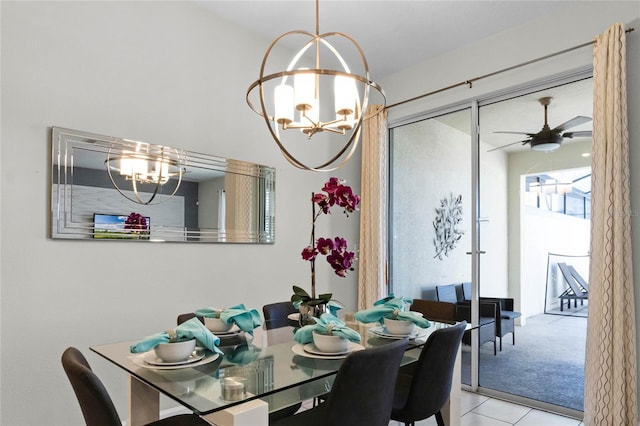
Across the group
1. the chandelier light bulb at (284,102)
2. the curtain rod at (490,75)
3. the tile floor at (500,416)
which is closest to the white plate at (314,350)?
the chandelier light bulb at (284,102)

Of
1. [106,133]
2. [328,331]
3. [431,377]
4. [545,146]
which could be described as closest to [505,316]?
[545,146]

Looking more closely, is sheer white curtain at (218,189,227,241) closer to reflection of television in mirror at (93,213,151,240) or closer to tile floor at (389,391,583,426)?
reflection of television in mirror at (93,213,151,240)

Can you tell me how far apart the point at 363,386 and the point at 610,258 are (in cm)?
204

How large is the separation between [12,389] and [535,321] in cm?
344

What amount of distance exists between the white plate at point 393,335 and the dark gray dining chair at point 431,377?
0.20 meters

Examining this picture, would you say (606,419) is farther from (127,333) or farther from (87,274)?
(87,274)

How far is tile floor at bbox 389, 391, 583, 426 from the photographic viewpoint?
282 centimetres

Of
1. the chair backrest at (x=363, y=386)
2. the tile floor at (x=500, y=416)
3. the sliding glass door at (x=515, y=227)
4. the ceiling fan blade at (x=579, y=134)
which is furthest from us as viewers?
the sliding glass door at (x=515, y=227)

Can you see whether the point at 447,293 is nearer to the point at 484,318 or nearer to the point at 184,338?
the point at 484,318

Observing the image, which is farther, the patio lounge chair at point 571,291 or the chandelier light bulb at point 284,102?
the patio lounge chair at point 571,291

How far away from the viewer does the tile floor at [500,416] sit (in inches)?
111

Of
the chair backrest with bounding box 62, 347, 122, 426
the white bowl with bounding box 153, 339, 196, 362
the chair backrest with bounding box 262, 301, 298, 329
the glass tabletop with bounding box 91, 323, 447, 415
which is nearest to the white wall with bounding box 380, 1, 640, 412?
the chair backrest with bounding box 262, 301, 298, 329

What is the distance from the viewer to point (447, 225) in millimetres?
3773

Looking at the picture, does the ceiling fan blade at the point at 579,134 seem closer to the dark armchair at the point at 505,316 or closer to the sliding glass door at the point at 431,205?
the sliding glass door at the point at 431,205
